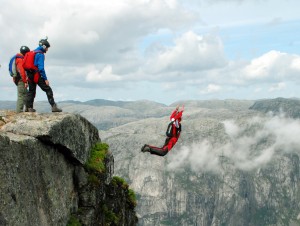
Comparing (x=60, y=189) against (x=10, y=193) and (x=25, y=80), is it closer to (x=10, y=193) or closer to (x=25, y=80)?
(x=10, y=193)

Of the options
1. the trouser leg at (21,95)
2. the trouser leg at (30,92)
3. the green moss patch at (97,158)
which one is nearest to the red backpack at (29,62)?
the trouser leg at (30,92)

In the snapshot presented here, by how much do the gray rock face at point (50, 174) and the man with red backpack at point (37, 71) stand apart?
7.28 ft

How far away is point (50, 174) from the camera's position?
20.6 meters

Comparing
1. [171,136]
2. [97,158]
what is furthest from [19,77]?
[171,136]

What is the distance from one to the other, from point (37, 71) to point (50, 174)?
23.9ft

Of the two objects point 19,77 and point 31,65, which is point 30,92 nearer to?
point 19,77

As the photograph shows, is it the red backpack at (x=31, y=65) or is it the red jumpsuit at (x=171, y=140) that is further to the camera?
the red jumpsuit at (x=171, y=140)

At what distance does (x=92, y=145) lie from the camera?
26.4 m

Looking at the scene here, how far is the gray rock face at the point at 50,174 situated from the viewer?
54.4 ft

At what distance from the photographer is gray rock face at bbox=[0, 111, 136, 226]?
653 inches

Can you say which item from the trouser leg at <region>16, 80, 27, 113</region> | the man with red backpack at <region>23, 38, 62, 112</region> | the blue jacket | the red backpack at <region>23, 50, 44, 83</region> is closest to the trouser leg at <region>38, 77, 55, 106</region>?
the man with red backpack at <region>23, 38, 62, 112</region>

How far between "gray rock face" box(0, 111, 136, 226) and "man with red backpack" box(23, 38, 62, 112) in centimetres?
222

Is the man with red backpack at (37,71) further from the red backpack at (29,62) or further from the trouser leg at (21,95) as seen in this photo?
the trouser leg at (21,95)

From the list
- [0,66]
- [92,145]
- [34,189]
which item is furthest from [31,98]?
[34,189]
